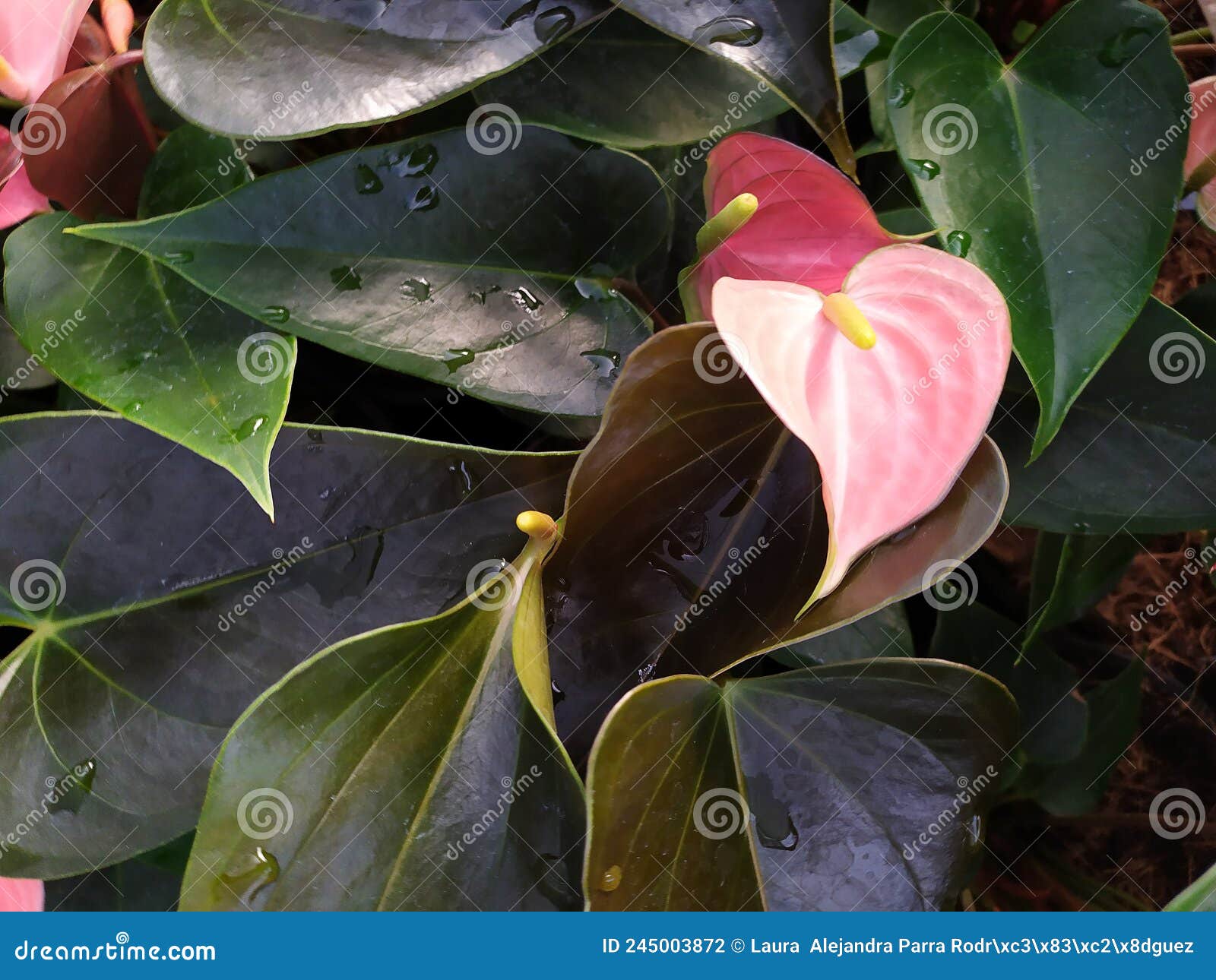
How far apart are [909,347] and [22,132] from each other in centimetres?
50

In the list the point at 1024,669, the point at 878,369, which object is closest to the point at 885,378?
the point at 878,369

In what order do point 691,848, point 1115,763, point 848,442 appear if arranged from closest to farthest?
point 848,442
point 691,848
point 1115,763

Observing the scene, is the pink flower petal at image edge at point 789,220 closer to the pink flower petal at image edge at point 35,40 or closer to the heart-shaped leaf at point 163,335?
the heart-shaped leaf at point 163,335

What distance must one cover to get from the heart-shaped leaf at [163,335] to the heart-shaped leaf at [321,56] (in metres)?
0.08

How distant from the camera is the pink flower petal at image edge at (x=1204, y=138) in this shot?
584 mm

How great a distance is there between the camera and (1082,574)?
668mm

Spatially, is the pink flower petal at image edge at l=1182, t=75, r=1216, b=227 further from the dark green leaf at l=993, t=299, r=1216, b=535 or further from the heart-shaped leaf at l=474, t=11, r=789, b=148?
the heart-shaped leaf at l=474, t=11, r=789, b=148

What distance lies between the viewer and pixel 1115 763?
76 cm

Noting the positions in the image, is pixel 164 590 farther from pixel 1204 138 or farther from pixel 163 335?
pixel 1204 138

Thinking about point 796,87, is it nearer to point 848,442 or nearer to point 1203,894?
point 848,442

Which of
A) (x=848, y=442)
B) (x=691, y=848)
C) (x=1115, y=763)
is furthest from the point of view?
(x=1115, y=763)

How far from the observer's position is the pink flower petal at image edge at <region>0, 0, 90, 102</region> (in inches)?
21.2

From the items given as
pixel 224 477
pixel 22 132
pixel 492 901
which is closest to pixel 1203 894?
pixel 492 901

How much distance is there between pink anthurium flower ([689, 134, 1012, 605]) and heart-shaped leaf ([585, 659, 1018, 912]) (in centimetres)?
14
